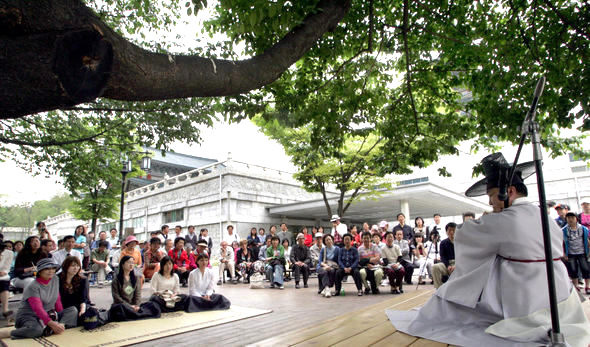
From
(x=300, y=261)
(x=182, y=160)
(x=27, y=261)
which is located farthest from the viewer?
(x=182, y=160)

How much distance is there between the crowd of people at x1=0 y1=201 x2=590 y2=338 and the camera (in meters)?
5.60

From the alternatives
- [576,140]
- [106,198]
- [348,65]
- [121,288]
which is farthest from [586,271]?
[106,198]

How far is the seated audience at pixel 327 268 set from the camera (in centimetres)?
870

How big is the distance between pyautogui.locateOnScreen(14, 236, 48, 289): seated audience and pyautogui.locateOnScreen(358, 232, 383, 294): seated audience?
7.67 m

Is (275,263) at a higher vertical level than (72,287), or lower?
lower

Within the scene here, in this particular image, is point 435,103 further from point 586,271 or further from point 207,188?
point 207,188

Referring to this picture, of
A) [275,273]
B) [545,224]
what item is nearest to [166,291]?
[275,273]

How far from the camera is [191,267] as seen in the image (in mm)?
10648

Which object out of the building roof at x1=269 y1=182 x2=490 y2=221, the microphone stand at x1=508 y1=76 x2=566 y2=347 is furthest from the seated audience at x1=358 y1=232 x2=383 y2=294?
the building roof at x1=269 y1=182 x2=490 y2=221

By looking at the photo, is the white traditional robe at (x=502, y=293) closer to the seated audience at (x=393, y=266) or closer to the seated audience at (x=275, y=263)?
the seated audience at (x=393, y=266)

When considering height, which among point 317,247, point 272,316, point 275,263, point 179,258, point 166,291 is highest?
point 317,247

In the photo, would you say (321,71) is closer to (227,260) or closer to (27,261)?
→ (27,261)

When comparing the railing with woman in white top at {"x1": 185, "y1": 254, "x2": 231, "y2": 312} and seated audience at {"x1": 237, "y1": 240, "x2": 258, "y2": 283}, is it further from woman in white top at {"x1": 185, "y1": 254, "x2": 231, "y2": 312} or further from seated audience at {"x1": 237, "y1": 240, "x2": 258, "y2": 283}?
woman in white top at {"x1": 185, "y1": 254, "x2": 231, "y2": 312}

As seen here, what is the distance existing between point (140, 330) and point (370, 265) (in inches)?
218
